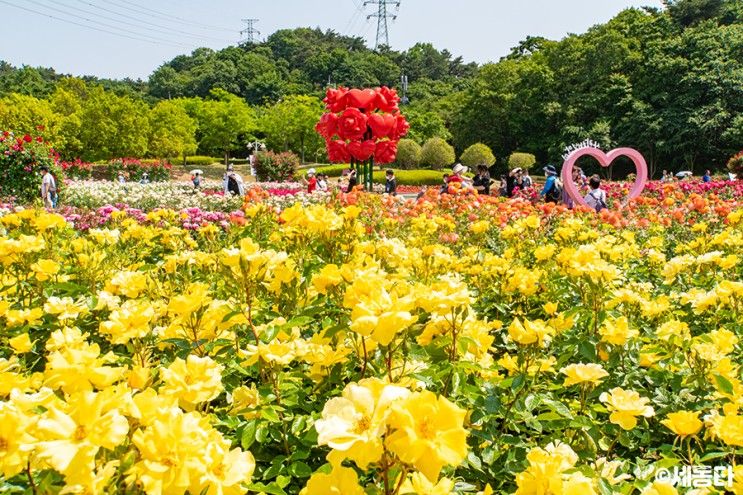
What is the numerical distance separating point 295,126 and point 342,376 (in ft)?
119

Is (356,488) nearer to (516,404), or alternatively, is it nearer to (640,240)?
(516,404)

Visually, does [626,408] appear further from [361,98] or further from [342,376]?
[361,98]

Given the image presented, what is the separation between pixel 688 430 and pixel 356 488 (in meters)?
1.02

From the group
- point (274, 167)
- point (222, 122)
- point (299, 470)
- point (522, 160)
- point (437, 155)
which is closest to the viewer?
point (299, 470)

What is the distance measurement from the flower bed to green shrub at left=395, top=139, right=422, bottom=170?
27656 millimetres

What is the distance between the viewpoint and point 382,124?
729cm

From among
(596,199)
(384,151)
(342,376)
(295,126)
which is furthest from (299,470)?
(295,126)

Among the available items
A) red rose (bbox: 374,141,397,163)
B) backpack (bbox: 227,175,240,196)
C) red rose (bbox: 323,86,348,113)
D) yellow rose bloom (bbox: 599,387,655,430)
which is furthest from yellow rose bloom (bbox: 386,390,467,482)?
backpack (bbox: 227,175,240,196)

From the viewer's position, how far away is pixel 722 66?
27.1 metres

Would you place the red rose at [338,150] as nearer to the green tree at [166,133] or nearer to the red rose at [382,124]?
the red rose at [382,124]

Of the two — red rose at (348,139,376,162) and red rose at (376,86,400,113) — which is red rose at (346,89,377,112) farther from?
red rose at (348,139,376,162)

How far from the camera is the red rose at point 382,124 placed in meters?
7.23

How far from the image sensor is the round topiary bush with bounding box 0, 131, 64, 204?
962 centimetres

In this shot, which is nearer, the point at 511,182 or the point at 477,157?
the point at 511,182
